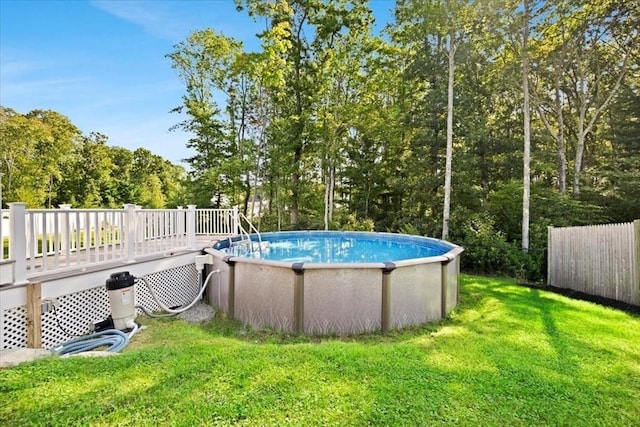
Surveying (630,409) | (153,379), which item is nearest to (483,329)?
(630,409)

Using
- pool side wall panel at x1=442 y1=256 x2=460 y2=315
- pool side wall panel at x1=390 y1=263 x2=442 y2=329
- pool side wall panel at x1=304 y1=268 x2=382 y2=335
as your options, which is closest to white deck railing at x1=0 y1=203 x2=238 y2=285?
pool side wall panel at x1=304 y1=268 x2=382 y2=335

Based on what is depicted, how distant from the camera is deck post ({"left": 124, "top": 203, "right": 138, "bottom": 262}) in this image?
17.6ft

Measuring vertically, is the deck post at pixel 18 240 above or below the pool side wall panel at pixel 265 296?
above

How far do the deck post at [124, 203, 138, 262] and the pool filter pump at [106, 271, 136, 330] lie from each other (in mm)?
706

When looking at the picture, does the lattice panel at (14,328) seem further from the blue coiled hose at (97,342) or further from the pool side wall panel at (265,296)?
the pool side wall panel at (265,296)

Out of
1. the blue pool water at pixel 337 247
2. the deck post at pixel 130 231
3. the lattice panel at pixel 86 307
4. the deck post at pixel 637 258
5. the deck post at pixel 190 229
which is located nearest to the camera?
the lattice panel at pixel 86 307

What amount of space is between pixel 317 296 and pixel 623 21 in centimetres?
1567

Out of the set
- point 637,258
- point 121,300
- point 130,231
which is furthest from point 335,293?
point 637,258

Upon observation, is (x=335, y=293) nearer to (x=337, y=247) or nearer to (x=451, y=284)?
(x=451, y=284)

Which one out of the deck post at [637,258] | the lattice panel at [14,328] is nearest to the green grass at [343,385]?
the lattice panel at [14,328]

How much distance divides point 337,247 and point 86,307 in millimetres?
7914

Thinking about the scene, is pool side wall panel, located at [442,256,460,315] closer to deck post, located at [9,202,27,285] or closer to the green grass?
the green grass

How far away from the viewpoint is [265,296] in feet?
17.3

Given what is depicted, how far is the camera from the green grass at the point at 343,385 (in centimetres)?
234
